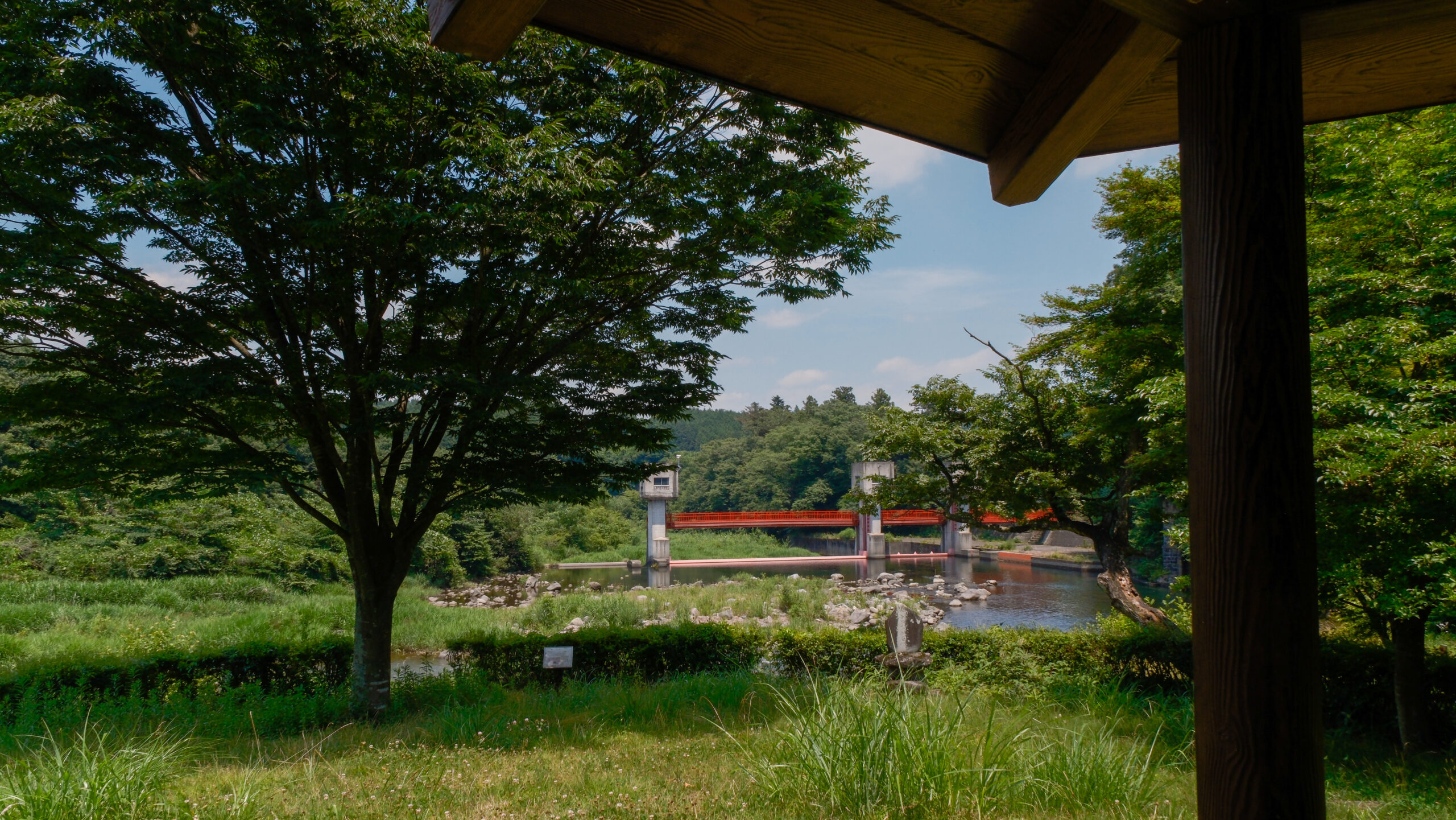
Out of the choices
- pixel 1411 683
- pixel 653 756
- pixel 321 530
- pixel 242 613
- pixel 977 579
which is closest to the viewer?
pixel 653 756

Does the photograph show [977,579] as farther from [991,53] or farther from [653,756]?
[991,53]

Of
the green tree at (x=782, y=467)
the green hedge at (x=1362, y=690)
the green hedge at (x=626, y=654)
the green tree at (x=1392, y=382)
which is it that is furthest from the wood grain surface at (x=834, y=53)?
the green tree at (x=782, y=467)

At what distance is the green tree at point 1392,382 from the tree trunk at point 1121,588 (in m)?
3.34

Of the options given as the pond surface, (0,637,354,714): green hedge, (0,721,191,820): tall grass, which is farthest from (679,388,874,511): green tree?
(0,721,191,820): tall grass

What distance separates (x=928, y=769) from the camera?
308cm

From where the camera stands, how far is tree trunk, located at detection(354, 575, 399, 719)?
7168mm

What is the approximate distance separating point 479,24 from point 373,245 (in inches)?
223

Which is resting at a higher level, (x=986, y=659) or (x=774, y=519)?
(x=986, y=659)

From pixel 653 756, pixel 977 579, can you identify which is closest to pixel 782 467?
pixel 977 579

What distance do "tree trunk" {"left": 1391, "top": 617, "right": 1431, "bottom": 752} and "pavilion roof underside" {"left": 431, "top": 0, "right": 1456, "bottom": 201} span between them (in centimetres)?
629

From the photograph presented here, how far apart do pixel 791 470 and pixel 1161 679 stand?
39.1 meters

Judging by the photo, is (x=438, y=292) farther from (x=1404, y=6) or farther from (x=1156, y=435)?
(x=1156, y=435)

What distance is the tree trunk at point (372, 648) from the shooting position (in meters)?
7.17

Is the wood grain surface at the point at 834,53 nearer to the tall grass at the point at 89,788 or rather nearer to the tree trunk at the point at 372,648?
the tall grass at the point at 89,788
